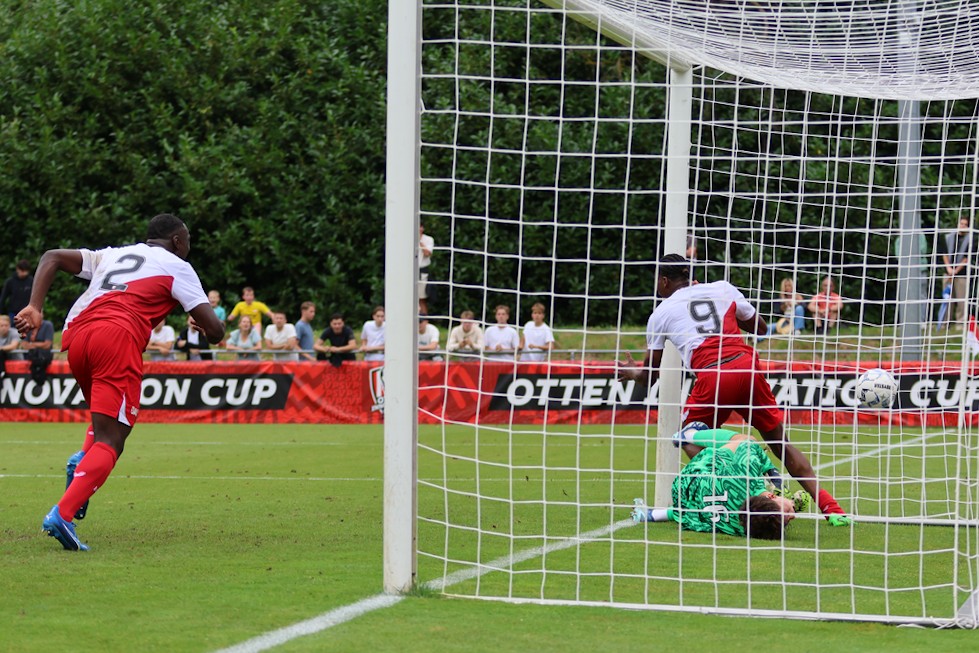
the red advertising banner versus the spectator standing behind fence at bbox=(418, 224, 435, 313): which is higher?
the spectator standing behind fence at bbox=(418, 224, 435, 313)

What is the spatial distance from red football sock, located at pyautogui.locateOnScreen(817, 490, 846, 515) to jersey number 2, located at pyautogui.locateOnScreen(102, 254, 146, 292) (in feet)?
15.4

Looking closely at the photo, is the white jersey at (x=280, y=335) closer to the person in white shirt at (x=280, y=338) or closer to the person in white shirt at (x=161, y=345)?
the person in white shirt at (x=280, y=338)

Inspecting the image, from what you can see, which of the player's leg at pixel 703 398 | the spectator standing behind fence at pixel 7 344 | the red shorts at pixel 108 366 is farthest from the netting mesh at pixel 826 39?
the spectator standing behind fence at pixel 7 344

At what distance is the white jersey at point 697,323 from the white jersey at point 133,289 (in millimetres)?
2853

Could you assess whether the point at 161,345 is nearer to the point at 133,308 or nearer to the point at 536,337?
the point at 536,337

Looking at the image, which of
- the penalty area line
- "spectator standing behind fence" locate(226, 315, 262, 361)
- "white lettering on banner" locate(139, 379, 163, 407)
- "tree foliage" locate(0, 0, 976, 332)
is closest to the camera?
the penalty area line

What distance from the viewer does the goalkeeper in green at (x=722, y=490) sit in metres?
7.76

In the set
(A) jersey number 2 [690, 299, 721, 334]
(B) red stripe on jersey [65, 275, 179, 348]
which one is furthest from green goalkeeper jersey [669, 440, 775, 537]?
(B) red stripe on jersey [65, 275, 179, 348]

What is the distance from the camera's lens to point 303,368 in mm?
19312

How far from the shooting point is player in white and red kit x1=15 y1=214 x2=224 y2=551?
282 inches

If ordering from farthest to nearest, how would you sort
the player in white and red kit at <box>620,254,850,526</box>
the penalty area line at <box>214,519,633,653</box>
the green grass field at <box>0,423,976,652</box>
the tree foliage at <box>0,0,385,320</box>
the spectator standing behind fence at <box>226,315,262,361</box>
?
the tree foliage at <box>0,0,385,320</box> → the spectator standing behind fence at <box>226,315,262,361</box> → the player in white and red kit at <box>620,254,850,526</box> → the green grass field at <box>0,423,976,652</box> → the penalty area line at <box>214,519,633,653</box>

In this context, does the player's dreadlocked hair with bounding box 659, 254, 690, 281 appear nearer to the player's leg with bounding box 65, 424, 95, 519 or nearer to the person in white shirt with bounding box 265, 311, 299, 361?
the player's leg with bounding box 65, 424, 95, 519

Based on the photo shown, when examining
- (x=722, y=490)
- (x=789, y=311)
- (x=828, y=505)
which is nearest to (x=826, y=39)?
(x=722, y=490)

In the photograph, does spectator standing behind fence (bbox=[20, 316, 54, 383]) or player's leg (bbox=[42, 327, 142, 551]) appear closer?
player's leg (bbox=[42, 327, 142, 551])
